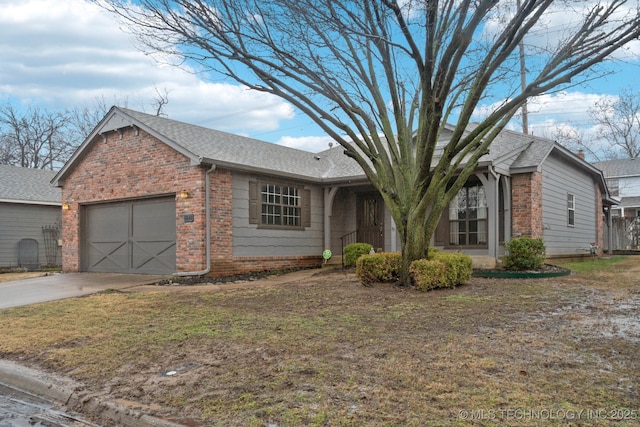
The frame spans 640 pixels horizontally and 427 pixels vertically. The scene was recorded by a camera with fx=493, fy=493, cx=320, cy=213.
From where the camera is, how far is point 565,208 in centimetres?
1583

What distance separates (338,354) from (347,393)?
1.06 metres

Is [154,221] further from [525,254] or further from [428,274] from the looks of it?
[525,254]

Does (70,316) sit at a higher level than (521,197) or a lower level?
lower

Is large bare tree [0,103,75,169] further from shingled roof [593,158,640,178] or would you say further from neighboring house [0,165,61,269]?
shingled roof [593,158,640,178]

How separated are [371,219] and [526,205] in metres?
5.12

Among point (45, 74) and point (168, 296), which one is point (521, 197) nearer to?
point (168, 296)

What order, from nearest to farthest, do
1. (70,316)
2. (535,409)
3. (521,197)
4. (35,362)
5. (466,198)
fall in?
(535,409)
(35,362)
(70,316)
(521,197)
(466,198)

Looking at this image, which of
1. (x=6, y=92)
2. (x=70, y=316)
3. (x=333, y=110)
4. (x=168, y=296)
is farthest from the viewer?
(x=6, y=92)

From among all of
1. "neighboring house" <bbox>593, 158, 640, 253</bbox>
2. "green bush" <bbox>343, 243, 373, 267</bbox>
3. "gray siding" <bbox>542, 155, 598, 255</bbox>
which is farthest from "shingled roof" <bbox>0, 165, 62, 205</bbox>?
"neighboring house" <bbox>593, 158, 640, 253</bbox>

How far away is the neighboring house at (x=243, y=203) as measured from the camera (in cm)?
1252

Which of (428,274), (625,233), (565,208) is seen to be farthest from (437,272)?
(625,233)

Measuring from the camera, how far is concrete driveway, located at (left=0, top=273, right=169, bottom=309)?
32.2ft

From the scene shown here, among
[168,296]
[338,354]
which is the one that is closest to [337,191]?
[168,296]

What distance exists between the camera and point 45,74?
83.0 feet
